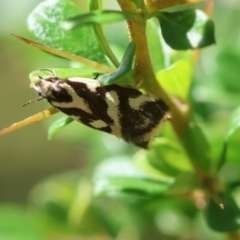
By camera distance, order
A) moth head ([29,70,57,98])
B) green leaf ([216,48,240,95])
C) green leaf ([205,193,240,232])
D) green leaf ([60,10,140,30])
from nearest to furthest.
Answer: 1. green leaf ([60,10,140,30])
2. moth head ([29,70,57,98])
3. green leaf ([205,193,240,232])
4. green leaf ([216,48,240,95])

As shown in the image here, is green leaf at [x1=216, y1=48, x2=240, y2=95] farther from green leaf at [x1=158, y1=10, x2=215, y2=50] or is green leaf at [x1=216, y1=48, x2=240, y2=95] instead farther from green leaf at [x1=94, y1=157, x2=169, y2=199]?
green leaf at [x1=158, y1=10, x2=215, y2=50]

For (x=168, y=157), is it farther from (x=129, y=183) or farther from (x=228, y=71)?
(x=228, y=71)

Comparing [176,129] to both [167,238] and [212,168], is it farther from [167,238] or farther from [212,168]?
[167,238]

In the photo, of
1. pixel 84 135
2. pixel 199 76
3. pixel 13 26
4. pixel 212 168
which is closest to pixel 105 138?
pixel 84 135

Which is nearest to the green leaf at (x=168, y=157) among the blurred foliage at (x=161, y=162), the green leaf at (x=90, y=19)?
the blurred foliage at (x=161, y=162)

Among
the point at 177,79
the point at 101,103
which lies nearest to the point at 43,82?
the point at 101,103

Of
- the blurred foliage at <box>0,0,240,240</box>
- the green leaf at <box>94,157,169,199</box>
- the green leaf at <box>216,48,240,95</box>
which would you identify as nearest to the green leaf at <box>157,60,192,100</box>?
the blurred foliage at <box>0,0,240,240</box>

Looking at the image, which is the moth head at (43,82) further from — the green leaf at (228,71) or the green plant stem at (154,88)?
the green leaf at (228,71)
